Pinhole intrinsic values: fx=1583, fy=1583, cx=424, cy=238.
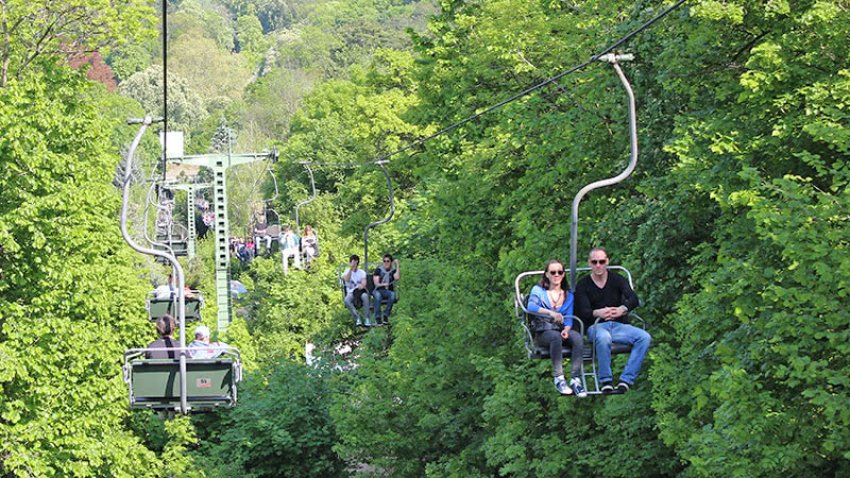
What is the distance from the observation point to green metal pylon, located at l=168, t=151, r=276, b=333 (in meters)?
42.2

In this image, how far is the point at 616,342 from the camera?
17594 millimetres


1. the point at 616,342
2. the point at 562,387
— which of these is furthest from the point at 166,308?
the point at 616,342

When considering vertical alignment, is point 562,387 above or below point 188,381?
above

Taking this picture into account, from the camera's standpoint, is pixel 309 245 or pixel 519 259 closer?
pixel 519 259

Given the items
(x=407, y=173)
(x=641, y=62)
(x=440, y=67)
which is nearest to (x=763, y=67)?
(x=641, y=62)

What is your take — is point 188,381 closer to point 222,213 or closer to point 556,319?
point 556,319

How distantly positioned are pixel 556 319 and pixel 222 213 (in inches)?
1030

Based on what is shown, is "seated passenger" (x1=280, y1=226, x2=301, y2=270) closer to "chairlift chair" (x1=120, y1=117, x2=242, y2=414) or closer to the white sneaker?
"chairlift chair" (x1=120, y1=117, x2=242, y2=414)

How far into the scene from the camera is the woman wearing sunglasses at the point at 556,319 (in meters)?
17.2

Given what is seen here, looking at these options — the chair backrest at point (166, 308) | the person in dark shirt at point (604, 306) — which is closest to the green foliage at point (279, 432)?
the chair backrest at point (166, 308)

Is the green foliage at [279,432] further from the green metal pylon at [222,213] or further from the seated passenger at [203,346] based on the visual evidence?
the seated passenger at [203,346]

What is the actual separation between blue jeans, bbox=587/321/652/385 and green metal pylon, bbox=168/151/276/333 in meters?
25.0

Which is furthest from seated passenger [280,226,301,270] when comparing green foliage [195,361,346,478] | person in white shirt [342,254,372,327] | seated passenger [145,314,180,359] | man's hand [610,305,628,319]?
man's hand [610,305,628,319]

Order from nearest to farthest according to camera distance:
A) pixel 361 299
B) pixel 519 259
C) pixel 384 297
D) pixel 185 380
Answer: pixel 185 380, pixel 519 259, pixel 384 297, pixel 361 299
